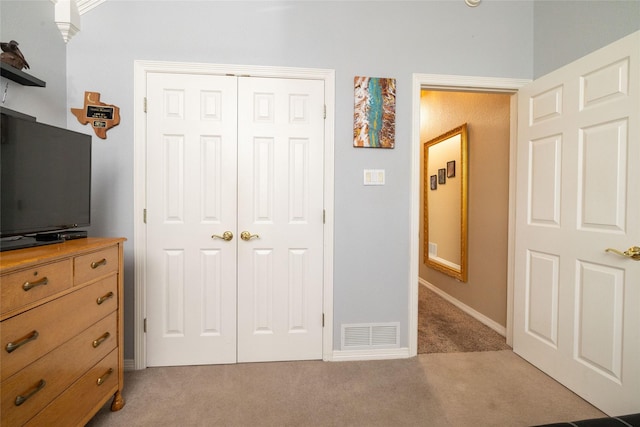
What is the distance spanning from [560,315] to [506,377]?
1.83 ft

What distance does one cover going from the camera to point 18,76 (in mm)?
1537

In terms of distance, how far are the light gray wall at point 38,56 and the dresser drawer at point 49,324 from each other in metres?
1.19

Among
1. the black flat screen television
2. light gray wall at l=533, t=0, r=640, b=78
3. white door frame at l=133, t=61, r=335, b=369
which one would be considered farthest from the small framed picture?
the black flat screen television

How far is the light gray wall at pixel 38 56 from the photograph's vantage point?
1604 mm

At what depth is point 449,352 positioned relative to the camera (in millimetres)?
2301

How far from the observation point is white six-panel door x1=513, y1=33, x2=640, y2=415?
4.97 ft

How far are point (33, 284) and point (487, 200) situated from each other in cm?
334

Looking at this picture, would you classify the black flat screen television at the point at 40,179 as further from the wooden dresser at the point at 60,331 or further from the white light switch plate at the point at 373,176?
the white light switch plate at the point at 373,176

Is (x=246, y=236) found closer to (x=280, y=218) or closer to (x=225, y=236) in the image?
(x=225, y=236)

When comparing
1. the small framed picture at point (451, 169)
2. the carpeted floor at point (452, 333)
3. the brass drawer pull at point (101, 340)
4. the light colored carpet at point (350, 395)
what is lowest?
the light colored carpet at point (350, 395)

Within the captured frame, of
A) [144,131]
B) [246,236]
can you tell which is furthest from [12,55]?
[246,236]

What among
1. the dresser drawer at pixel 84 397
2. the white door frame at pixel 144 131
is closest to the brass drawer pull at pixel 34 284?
the dresser drawer at pixel 84 397

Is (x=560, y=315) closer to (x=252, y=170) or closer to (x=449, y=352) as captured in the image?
(x=449, y=352)

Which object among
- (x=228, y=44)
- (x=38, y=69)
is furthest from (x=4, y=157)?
(x=228, y=44)
